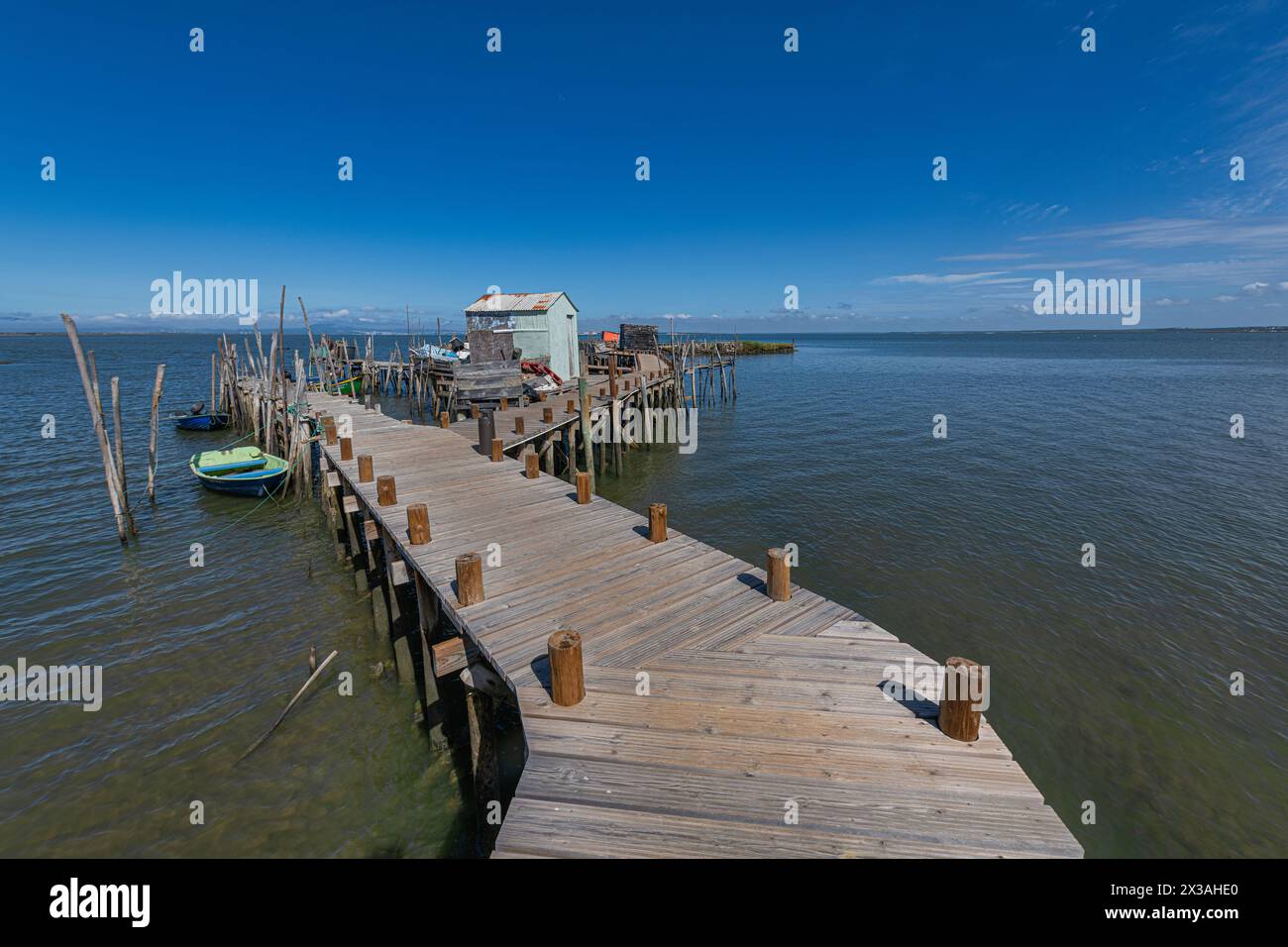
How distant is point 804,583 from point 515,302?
2889 centimetres

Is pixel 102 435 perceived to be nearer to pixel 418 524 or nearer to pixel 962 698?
pixel 418 524

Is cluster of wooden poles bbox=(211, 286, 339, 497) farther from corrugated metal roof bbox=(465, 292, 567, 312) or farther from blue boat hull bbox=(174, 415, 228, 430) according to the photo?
corrugated metal roof bbox=(465, 292, 567, 312)

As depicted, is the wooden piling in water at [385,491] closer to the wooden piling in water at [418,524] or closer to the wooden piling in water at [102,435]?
the wooden piling in water at [418,524]

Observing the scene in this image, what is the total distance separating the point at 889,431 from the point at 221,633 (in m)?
31.6

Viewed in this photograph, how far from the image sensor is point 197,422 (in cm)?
3144

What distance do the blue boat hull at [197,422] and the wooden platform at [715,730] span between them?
3148 centimetres

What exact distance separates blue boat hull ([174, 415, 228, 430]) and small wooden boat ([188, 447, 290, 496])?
47.1 ft

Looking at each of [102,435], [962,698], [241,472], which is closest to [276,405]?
[241,472]

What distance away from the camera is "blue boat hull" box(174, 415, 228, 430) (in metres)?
31.4

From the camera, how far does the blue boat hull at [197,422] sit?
31.4 meters

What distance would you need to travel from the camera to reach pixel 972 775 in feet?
15.4

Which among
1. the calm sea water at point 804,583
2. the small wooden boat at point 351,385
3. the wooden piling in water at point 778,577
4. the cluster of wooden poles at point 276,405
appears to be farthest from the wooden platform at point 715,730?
the small wooden boat at point 351,385

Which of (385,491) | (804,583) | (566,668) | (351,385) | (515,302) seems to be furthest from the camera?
(351,385)
